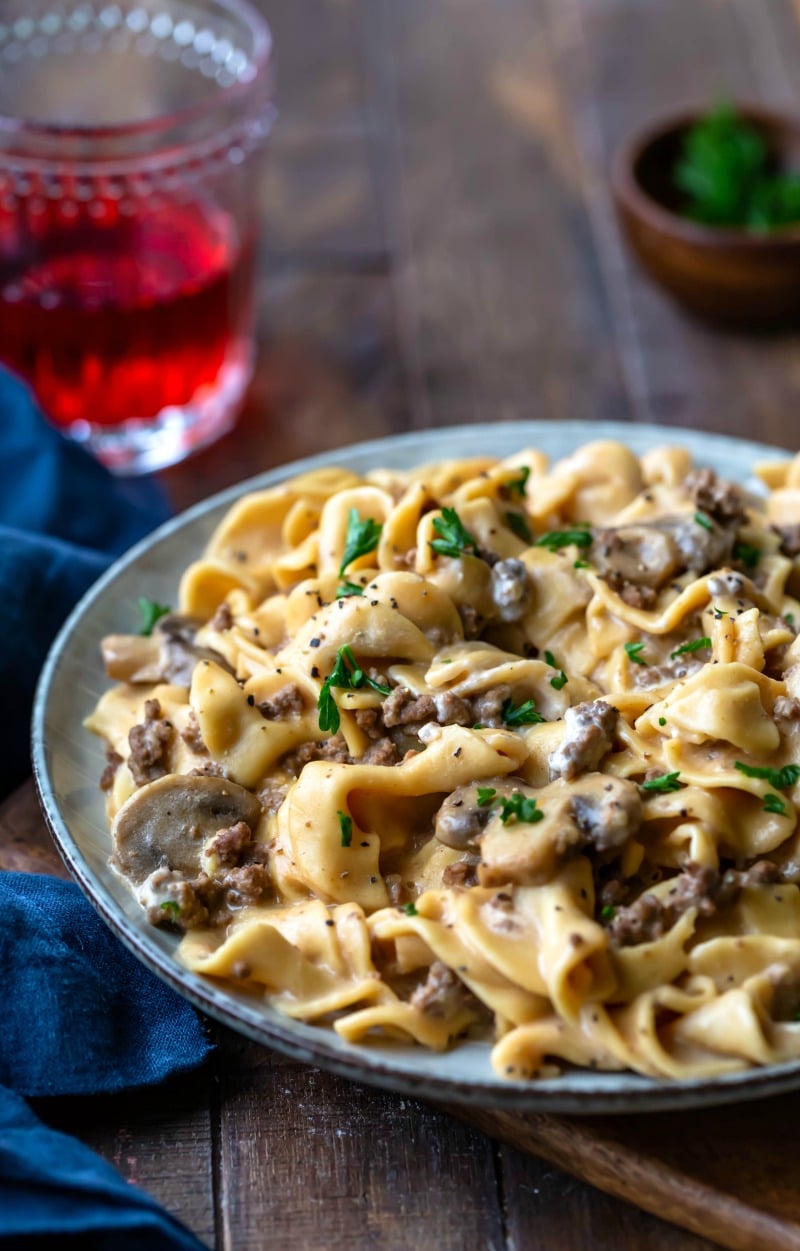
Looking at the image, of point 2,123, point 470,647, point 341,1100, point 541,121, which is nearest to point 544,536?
point 470,647

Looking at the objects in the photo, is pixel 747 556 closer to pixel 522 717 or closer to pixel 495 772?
pixel 522 717

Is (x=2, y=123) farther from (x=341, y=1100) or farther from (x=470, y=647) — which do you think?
(x=341, y=1100)

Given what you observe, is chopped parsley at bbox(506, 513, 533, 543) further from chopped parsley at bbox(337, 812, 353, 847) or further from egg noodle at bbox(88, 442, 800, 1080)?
chopped parsley at bbox(337, 812, 353, 847)

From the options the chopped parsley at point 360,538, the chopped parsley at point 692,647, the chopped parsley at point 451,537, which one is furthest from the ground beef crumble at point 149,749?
the chopped parsley at point 692,647

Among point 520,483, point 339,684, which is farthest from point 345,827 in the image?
point 520,483

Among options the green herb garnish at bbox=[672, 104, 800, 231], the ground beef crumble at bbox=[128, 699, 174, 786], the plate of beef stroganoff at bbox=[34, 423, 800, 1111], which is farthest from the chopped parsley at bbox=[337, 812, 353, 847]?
the green herb garnish at bbox=[672, 104, 800, 231]

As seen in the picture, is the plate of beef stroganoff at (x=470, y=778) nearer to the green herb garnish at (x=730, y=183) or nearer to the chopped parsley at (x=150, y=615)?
the chopped parsley at (x=150, y=615)
